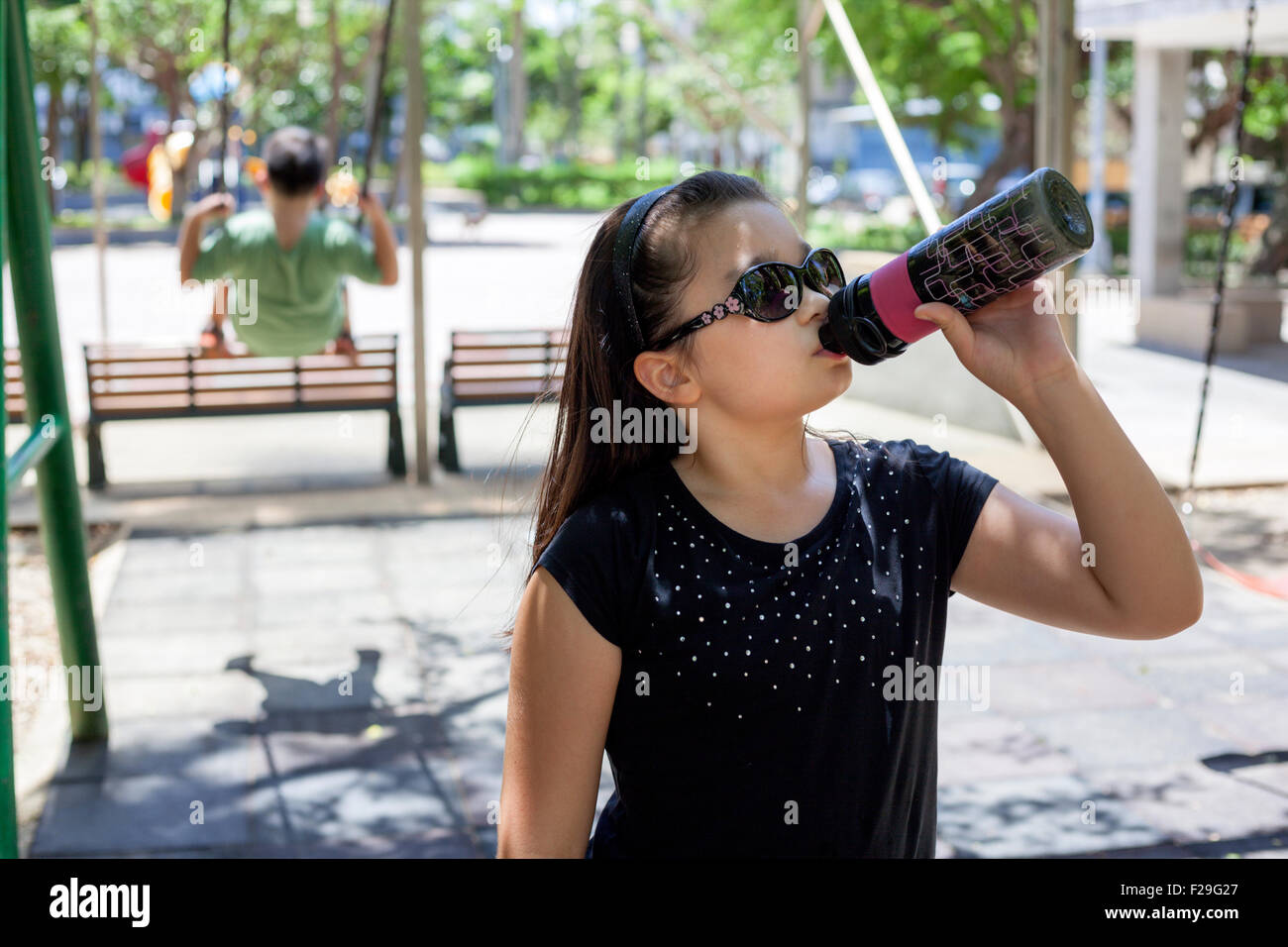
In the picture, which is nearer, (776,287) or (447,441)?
(776,287)

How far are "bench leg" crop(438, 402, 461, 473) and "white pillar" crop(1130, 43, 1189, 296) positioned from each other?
10744 millimetres

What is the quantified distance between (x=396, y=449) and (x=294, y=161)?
107 inches

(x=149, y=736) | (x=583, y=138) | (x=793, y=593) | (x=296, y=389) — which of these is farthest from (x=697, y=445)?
(x=583, y=138)

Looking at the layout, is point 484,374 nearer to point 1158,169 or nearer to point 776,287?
point 776,287

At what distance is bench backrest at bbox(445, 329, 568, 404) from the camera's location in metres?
9.09

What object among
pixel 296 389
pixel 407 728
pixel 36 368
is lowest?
pixel 407 728

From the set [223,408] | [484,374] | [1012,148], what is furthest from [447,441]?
[1012,148]

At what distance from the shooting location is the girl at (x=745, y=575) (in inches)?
62.1

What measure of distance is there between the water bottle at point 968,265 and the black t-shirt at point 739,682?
0.26 metres

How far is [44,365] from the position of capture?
444 centimetres

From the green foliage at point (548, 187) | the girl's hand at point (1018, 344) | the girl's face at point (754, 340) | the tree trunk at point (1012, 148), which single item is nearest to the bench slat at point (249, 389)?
the girl's face at point (754, 340)
